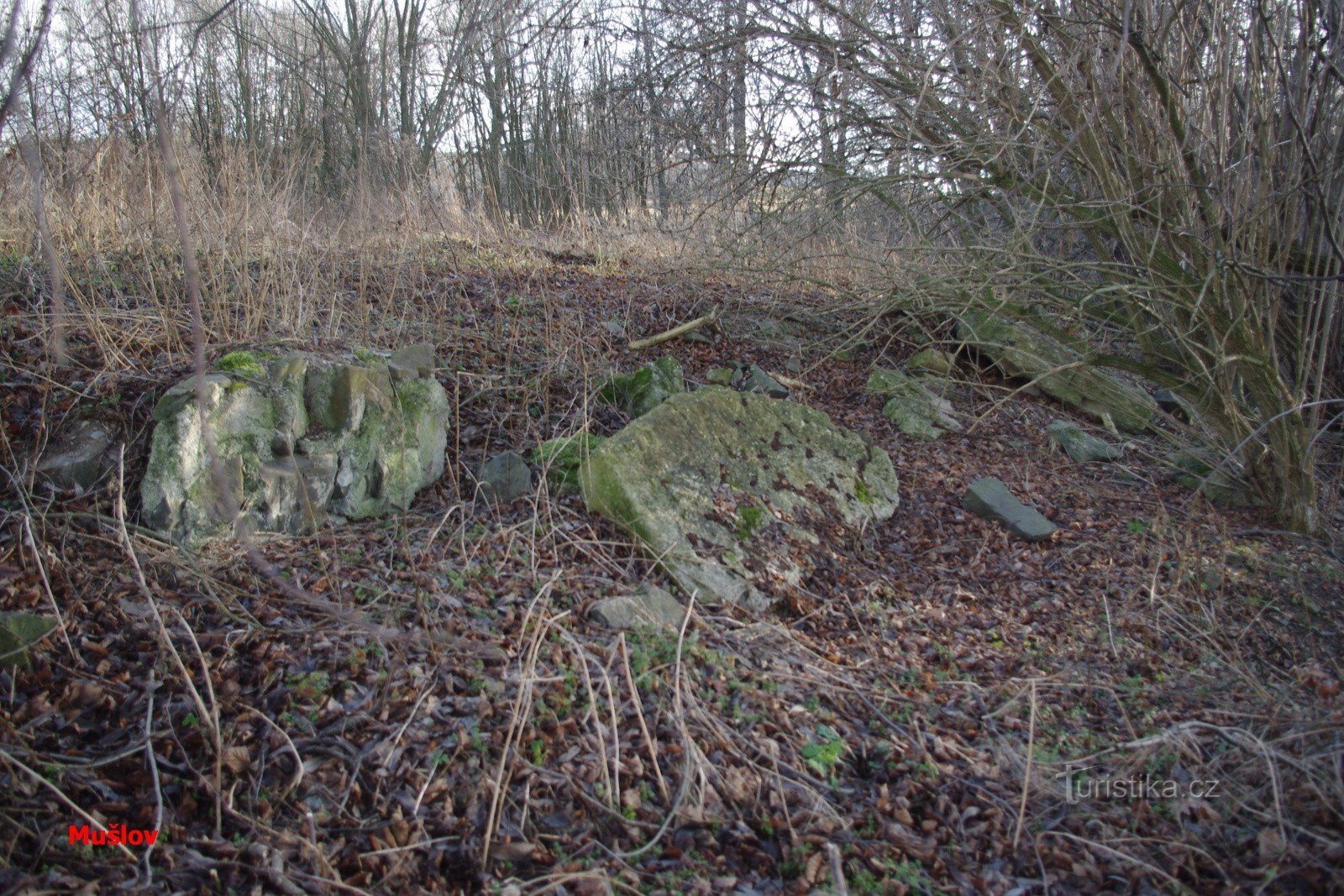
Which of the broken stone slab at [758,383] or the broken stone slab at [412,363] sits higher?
the broken stone slab at [412,363]

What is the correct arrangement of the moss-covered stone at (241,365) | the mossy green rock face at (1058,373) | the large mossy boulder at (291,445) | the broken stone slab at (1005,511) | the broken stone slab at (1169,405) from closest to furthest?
the large mossy boulder at (291,445) < the moss-covered stone at (241,365) < the broken stone slab at (1005,511) < the mossy green rock face at (1058,373) < the broken stone slab at (1169,405)

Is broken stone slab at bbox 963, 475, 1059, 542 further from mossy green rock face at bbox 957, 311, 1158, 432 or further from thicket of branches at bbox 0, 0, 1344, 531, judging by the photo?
mossy green rock face at bbox 957, 311, 1158, 432

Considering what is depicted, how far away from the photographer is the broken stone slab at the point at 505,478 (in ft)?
13.0

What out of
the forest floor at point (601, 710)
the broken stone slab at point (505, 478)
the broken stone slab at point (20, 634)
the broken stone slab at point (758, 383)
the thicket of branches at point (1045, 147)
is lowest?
the forest floor at point (601, 710)

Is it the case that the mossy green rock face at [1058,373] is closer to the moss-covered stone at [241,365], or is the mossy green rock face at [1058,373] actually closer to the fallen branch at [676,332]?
the fallen branch at [676,332]

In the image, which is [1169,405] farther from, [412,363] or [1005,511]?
[412,363]

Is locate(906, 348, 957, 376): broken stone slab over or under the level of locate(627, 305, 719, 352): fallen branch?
under

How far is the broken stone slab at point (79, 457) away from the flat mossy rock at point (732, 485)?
1.96 metres

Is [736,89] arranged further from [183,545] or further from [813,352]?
[183,545]

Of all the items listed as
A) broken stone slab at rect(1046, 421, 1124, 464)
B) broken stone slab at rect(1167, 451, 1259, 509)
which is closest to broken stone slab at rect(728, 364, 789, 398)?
broken stone slab at rect(1046, 421, 1124, 464)

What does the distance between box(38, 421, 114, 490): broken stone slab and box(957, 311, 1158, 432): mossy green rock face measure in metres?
5.46

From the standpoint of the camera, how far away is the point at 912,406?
604cm

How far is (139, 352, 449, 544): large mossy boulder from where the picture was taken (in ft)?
10.5

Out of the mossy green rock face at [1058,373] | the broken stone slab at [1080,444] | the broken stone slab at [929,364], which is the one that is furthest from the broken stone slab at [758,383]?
the broken stone slab at [1080,444]
